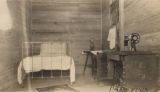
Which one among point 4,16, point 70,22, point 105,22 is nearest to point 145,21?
point 105,22

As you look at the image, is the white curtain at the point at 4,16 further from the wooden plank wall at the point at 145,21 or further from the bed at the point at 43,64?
the wooden plank wall at the point at 145,21

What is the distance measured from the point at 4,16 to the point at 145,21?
2.22 metres

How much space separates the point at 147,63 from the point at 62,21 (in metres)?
3.00

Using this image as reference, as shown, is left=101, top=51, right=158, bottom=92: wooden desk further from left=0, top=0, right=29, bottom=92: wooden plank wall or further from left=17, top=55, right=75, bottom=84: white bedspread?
left=0, top=0, right=29, bottom=92: wooden plank wall

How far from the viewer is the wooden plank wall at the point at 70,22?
4.26 meters

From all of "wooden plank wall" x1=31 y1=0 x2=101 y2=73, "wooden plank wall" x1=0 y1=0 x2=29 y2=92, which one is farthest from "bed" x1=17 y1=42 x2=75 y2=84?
"wooden plank wall" x1=31 y1=0 x2=101 y2=73

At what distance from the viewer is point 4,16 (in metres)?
2.49

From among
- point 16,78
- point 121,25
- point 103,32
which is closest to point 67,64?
point 16,78

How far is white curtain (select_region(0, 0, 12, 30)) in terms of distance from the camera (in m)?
2.39

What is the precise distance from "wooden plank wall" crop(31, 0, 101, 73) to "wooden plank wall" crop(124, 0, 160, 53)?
1666mm

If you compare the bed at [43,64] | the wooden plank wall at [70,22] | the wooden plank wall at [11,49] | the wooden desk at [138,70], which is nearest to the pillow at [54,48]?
the wooden plank wall at [70,22]

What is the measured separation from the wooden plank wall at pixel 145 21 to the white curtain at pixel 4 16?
2.16m

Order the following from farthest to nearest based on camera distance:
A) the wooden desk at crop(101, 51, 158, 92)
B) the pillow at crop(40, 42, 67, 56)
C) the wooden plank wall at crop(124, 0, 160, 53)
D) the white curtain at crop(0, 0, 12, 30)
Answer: the pillow at crop(40, 42, 67, 56), the white curtain at crop(0, 0, 12, 30), the wooden plank wall at crop(124, 0, 160, 53), the wooden desk at crop(101, 51, 158, 92)

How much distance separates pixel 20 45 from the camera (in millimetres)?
3299
